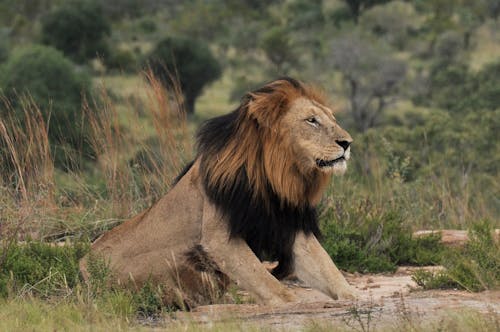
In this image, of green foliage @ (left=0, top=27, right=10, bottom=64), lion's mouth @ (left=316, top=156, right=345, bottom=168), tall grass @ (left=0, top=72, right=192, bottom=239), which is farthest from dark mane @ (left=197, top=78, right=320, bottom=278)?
green foliage @ (left=0, top=27, right=10, bottom=64)

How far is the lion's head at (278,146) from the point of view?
5.75 meters

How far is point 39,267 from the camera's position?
21.1 feet

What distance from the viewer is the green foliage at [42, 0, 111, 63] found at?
35.4 metres

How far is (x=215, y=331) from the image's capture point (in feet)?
14.5

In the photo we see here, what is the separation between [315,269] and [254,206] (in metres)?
0.54

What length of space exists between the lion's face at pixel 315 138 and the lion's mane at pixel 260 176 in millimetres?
45

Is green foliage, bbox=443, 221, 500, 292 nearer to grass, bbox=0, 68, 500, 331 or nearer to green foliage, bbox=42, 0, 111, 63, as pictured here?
grass, bbox=0, 68, 500, 331

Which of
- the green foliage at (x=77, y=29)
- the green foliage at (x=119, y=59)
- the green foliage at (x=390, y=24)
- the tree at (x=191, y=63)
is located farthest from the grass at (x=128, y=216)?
the green foliage at (x=390, y=24)

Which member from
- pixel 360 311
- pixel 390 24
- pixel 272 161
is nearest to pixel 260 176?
pixel 272 161

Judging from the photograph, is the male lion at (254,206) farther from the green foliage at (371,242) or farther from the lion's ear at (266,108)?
the green foliage at (371,242)

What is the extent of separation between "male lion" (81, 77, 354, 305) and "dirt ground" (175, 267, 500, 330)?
0.29 m

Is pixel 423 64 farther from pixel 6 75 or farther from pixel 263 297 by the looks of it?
pixel 263 297

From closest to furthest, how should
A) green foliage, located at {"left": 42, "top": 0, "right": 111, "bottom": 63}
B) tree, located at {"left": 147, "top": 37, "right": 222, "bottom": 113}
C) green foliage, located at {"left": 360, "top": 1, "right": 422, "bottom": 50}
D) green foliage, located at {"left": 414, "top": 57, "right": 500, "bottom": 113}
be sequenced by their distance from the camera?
green foliage, located at {"left": 414, "top": 57, "right": 500, "bottom": 113}, tree, located at {"left": 147, "top": 37, "right": 222, "bottom": 113}, green foliage, located at {"left": 42, "top": 0, "right": 111, "bottom": 63}, green foliage, located at {"left": 360, "top": 1, "right": 422, "bottom": 50}

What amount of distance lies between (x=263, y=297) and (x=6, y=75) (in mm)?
Result: 17441
